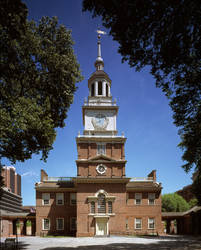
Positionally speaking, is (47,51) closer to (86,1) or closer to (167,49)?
(86,1)

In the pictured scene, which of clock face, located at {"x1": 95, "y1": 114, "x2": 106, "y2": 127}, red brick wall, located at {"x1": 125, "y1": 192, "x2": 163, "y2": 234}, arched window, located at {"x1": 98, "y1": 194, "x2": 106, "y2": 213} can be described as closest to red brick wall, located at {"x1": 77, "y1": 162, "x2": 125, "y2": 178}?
arched window, located at {"x1": 98, "y1": 194, "x2": 106, "y2": 213}

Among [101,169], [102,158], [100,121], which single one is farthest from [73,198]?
[100,121]

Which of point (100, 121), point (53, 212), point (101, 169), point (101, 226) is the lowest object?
point (101, 226)

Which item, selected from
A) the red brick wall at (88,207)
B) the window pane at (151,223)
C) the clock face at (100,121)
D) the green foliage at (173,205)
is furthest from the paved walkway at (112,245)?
the green foliage at (173,205)

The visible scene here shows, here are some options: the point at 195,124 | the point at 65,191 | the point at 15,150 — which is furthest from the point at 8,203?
the point at 195,124

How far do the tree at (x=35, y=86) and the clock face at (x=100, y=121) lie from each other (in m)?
18.6

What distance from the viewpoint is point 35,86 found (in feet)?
55.3

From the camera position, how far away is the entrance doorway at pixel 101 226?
33.2 metres

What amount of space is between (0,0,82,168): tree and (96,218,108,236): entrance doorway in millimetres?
19201

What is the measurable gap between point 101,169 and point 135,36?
2614 centimetres

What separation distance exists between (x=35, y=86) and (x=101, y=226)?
2383 cm

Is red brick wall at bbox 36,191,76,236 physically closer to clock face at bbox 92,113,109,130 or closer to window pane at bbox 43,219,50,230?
window pane at bbox 43,219,50,230

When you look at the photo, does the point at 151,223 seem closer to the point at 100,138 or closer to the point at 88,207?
the point at 88,207

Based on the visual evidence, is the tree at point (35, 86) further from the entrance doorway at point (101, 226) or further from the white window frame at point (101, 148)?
the entrance doorway at point (101, 226)
